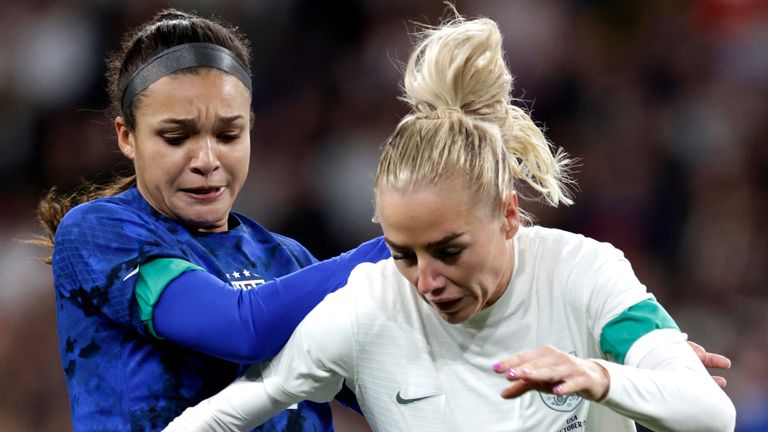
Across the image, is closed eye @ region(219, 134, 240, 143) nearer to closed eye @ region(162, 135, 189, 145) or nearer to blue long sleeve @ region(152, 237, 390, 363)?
closed eye @ region(162, 135, 189, 145)

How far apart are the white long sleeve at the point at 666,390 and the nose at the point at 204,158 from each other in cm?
111

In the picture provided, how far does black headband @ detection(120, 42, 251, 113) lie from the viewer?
8.69ft

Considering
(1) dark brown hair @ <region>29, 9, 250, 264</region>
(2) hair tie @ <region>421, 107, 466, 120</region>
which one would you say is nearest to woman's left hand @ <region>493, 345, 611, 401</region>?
(2) hair tie @ <region>421, 107, 466, 120</region>

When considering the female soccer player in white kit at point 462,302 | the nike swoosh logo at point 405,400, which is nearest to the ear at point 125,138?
the female soccer player in white kit at point 462,302

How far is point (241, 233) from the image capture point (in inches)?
112

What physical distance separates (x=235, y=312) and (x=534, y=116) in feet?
13.4

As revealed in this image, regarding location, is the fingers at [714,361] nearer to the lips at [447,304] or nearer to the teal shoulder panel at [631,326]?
the teal shoulder panel at [631,326]

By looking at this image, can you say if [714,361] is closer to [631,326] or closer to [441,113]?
[631,326]

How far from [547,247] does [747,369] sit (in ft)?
11.2

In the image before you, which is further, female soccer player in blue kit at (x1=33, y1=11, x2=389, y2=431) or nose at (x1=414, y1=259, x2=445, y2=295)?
female soccer player in blue kit at (x1=33, y1=11, x2=389, y2=431)

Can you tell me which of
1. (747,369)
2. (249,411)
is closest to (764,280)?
(747,369)

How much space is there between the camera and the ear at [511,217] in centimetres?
225

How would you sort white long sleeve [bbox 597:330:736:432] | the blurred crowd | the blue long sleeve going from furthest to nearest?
the blurred crowd → the blue long sleeve → white long sleeve [bbox 597:330:736:432]

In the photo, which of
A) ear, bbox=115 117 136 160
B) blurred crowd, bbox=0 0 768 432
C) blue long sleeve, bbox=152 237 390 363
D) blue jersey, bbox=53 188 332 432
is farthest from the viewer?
blurred crowd, bbox=0 0 768 432
